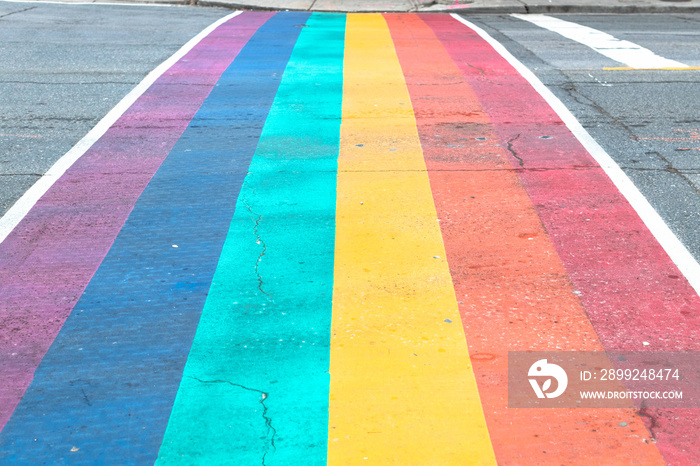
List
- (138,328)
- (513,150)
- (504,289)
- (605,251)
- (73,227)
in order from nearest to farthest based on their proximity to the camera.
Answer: (138,328) < (504,289) < (605,251) < (73,227) < (513,150)

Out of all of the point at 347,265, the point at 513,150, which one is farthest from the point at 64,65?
the point at 347,265

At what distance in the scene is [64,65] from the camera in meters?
11.0

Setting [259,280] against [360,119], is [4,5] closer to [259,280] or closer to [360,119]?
[360,119]

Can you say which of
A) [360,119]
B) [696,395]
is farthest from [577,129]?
[696,395]

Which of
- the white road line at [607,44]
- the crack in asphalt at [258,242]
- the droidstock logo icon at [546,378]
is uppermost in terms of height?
the white road line at [607,44]

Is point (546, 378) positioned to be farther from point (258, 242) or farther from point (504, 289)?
point (258, 242)

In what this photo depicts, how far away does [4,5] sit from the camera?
16734 mm

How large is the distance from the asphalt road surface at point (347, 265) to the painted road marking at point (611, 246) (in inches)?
0.9

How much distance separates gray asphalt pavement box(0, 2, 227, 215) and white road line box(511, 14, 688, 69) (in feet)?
26.2

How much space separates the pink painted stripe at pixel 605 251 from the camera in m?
4.41

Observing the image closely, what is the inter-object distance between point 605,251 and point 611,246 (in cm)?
12

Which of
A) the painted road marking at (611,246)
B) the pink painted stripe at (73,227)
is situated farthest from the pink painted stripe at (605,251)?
the pink painted stripe at (73,227)

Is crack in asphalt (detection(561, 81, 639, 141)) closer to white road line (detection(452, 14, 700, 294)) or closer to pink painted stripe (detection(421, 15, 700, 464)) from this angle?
white road line (detection(452, 14, 700, 294))

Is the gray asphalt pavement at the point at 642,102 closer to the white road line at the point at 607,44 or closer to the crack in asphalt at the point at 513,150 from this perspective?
the white road line at the point at 607,44
